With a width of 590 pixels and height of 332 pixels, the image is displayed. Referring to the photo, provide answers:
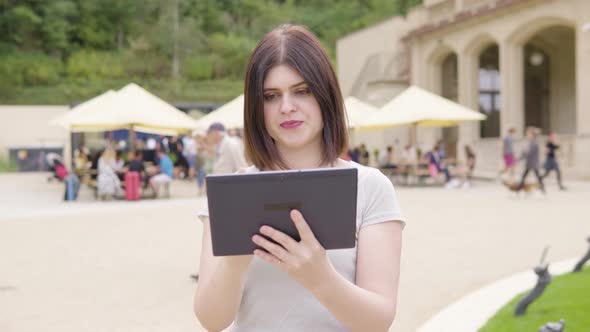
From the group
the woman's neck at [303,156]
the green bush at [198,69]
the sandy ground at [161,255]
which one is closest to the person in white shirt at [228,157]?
the sandy ground at [161,255]

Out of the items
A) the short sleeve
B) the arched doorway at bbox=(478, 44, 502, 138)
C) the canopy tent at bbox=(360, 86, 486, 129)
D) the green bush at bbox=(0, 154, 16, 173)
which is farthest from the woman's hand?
the green bush at bbox=(0, 154, 16, 173)

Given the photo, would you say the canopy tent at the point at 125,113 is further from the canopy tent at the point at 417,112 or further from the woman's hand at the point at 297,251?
the woman's hand at the point at 297,251

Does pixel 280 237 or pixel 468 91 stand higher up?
pixel 468 91

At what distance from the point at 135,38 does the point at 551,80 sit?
1635 inches

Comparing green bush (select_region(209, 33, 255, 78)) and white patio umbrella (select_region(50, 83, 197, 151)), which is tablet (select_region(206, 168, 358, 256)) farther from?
green bush (select_region(209, 33, 255, 78))

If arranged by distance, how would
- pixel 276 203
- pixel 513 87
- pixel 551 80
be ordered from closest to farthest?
1. pixel 276 203
2. pixel 513 87
3. pixel 551 80

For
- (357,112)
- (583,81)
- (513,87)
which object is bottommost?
(357,112)

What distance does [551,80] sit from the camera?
91.9ft

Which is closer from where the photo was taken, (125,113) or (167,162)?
(125,113)

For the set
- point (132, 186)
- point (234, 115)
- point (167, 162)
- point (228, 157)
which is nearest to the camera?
point (228, 157)

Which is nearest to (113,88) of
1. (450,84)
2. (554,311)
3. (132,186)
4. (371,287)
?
(450,84)

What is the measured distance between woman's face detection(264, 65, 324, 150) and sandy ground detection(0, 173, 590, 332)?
11.4ft

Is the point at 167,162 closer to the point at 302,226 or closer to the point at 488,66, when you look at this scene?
the point at 302,226

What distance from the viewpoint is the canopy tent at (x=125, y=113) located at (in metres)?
15.0
